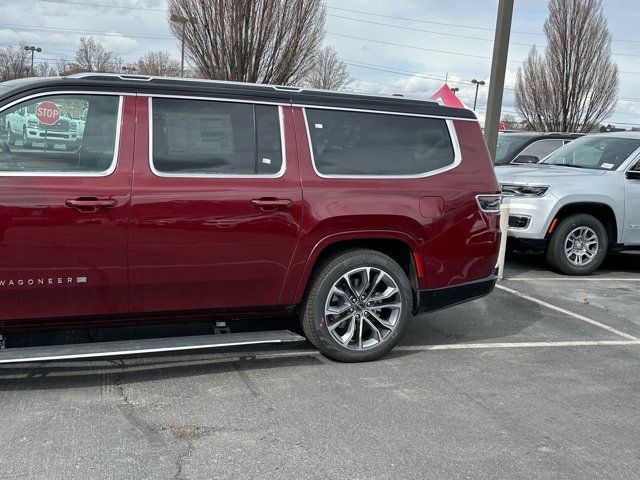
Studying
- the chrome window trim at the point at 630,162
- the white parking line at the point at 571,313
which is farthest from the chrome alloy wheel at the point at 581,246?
the white parking line at the point at 571,313

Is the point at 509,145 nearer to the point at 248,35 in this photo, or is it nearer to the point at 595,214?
the point at 595,214

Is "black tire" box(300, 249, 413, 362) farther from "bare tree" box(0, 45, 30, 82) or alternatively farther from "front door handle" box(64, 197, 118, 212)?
"bare tree" box(0, 45, 30, 82)

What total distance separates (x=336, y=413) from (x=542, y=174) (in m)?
5.65

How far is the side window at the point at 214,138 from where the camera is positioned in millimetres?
4164

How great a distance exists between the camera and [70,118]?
3992 millimetres

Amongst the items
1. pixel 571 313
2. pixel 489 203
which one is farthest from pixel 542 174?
pixel 489 203

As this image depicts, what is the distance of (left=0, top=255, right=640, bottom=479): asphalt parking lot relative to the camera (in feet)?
11.0

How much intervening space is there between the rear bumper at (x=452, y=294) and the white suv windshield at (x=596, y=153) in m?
4.55

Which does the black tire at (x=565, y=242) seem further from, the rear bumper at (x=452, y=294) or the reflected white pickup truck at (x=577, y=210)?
the rear bumper at (x=452, y=294)

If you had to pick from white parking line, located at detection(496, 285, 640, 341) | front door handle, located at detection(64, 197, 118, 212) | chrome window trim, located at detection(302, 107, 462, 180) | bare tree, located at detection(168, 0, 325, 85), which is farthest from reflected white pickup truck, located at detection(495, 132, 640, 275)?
bare tree, located at detection(168, 0, 325, 85)

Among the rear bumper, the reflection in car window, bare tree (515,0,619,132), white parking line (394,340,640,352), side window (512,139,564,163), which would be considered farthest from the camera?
bare tree (515,0,619,132)

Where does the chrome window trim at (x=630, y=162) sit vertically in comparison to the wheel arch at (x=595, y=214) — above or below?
above

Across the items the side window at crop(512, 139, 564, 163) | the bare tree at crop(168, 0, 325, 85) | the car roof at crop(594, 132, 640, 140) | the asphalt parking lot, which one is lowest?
the asphalt parking lot

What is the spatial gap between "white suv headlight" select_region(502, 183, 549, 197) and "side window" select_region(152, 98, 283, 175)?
191 inches
